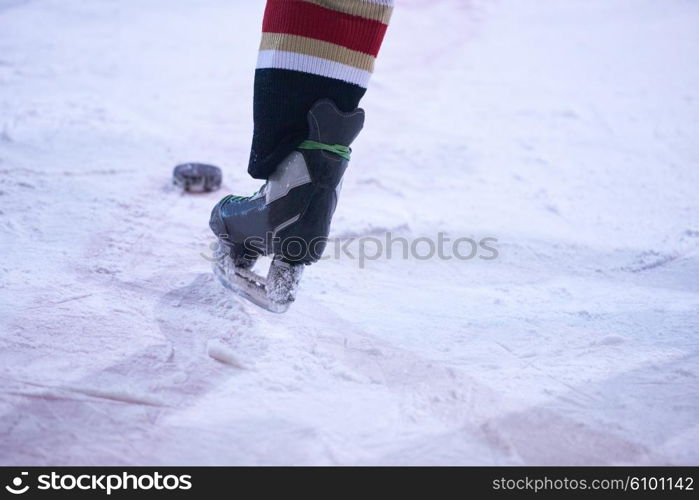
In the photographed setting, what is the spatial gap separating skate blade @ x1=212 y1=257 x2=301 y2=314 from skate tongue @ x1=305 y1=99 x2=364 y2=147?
266 millimetres

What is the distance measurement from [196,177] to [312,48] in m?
0.92

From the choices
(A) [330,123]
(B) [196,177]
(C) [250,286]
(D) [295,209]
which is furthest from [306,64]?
(B) [196,177]

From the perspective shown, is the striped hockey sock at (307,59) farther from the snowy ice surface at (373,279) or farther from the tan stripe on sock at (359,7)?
the snowy ice surface at (373,279)

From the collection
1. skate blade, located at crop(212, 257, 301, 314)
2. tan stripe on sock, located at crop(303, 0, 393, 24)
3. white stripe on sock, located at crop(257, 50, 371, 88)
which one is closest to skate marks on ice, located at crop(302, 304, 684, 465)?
skate blade, located at crop(212, 257, 301, 314)

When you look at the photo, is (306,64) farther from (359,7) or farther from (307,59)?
(359,7)

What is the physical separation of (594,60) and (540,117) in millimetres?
1017

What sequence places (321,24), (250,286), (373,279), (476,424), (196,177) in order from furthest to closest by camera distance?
(196,177)
(373,279)
(250,286)
(321,24)
(476,424)

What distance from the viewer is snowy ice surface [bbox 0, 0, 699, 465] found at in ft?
3.08

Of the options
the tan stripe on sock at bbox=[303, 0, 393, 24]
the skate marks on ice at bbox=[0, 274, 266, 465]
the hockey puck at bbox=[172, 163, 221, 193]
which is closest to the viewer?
the skate marks on ice at bbox=[0, 274, 266, 465]

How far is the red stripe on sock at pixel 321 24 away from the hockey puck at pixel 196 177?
2.86ft

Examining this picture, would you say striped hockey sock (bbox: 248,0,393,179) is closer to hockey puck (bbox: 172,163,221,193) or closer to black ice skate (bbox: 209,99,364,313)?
black ice skate (bbox: 209,99,364,313)

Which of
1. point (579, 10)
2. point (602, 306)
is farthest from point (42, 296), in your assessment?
point (579, 10)

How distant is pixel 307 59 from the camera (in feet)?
3.69

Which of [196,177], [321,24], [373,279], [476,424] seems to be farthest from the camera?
[196,177]
